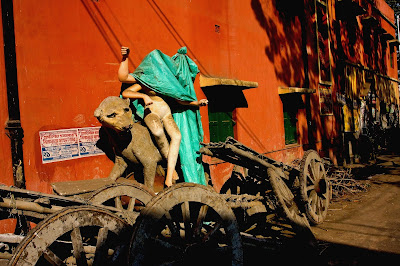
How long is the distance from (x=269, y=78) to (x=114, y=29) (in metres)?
4.66

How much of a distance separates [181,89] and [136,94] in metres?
0.69

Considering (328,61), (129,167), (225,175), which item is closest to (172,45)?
(129,167)

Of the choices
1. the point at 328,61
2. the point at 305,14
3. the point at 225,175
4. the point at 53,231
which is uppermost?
the point at 305,14

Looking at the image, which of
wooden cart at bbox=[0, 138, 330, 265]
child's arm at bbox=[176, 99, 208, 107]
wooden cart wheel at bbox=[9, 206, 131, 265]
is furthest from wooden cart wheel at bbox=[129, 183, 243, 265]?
child's arm at bbox=[176, 99, 208, 107]

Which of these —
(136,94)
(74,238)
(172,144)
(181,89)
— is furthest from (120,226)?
(181,89)

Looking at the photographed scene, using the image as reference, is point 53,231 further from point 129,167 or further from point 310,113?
point 310,113

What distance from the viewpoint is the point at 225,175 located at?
6.43 meters

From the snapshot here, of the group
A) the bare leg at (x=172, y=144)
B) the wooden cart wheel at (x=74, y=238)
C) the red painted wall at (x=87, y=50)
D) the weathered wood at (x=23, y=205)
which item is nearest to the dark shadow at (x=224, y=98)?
the red painted wall at (x=87, y=50)

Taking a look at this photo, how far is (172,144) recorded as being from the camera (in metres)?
4.02

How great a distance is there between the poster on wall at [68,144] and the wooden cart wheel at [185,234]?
2129 mm

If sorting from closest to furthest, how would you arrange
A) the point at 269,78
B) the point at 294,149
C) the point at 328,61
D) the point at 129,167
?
the point at 129,167, the point at 269,78, the point at 294,149, the point at 328,61

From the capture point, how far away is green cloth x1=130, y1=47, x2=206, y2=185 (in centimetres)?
401

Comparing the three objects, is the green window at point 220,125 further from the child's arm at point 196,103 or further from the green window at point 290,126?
the green window at point 290,126

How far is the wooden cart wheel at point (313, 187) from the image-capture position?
407 centimetres
